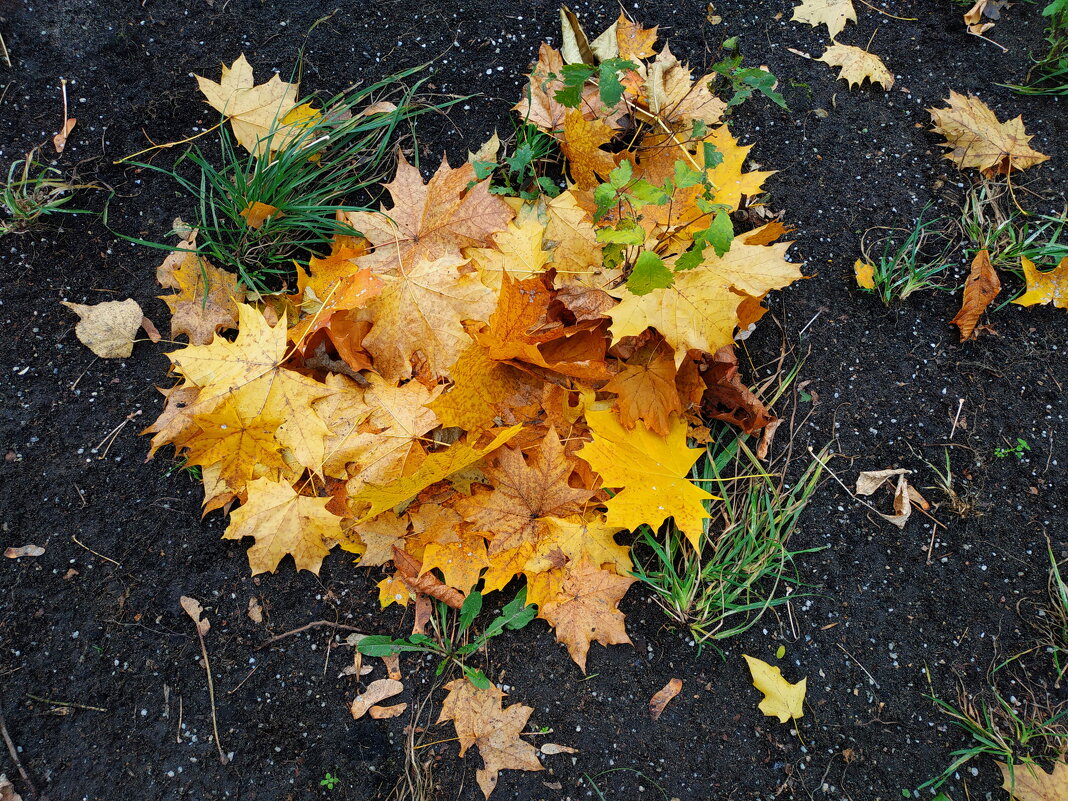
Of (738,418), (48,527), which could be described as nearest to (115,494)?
(48,527)

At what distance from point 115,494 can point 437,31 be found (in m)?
1.83

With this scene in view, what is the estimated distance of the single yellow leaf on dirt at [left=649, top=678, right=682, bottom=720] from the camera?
1.71 meters

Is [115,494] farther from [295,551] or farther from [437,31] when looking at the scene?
[437,31]

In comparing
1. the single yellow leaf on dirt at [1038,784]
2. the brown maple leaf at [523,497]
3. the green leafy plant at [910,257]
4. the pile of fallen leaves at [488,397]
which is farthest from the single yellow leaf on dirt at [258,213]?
the single yellow leaf on dirt at [1038,784]

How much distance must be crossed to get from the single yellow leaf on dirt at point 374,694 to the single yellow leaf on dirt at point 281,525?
0.34 meters

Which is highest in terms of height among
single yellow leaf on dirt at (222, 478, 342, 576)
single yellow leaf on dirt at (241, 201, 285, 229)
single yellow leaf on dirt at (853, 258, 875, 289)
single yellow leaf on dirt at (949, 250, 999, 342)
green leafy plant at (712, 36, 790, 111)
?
green leafy plant at (712, 36, 790, 111)

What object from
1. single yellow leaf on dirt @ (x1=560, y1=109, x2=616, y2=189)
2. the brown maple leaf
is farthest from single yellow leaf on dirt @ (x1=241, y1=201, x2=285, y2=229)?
the brown maple leaf

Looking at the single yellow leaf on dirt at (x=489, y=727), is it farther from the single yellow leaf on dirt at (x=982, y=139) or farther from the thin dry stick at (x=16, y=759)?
the single yellow leaf on dirt at (x=982, y=139)

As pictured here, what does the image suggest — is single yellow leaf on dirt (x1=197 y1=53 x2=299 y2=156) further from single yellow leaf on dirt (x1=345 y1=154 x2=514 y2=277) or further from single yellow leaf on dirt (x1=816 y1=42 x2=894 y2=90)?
single yellow leaf on dirt (x1=816 y1=42 x2=894 y2=90)

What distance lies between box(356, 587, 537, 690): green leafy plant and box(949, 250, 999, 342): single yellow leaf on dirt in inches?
63.0

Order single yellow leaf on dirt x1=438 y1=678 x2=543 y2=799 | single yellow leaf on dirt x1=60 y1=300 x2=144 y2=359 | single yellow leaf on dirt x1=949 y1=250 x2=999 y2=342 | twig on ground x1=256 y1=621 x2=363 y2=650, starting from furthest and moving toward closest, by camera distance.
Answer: single yellow leaf on dirt x1=949 y1=250 x2=999 y2=342 → single yellow leaf on dirt x1=60 y1=300 x2=144 y2=359 → twig on ground x1=256 y1=621 x2=363 y2=650 → single yellow leaf on dirt x1=438 y1=678 x2=543 y2=799

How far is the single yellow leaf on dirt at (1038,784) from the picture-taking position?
5.41 feet

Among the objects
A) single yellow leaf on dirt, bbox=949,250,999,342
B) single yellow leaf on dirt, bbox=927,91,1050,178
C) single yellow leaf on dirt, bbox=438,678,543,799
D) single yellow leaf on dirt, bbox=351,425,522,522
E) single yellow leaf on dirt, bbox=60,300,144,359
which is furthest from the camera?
single yellow leaf on dirt, bbox=927,91,1050,178

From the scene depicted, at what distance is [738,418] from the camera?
1932 mm
